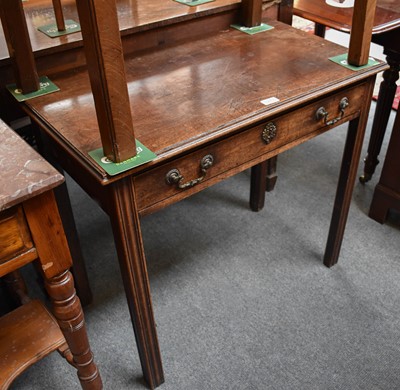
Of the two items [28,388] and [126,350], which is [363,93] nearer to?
[126,350]

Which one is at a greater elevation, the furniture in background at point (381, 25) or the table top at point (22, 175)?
the table top at point (22, 175)

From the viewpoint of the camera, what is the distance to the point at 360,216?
2.00 metres

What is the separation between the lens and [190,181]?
1.09 metres

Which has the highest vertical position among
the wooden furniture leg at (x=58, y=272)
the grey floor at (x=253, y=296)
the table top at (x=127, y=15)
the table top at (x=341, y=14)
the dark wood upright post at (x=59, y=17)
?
the dark wood upright post at (x=59, y=17)

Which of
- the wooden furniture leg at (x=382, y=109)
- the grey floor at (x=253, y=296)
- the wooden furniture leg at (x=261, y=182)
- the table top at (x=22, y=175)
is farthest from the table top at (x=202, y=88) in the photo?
the grey floor at (x=253, y=296)

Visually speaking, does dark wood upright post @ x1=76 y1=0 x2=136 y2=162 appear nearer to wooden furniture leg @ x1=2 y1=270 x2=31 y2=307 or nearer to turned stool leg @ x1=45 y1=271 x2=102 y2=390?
turned stool leg @ x1=45 y1=271 x2=102 y2=390

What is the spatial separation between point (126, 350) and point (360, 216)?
1087 millimetres

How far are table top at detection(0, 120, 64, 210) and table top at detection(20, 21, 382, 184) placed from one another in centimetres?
11

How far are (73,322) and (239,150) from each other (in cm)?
54

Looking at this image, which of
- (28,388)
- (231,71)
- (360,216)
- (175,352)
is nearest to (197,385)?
(175,352)

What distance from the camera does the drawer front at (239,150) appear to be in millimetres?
1038

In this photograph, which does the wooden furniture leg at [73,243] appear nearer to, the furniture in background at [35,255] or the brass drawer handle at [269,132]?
the furniture in background at [35,255]

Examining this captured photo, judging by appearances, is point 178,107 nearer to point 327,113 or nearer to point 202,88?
point 202,88

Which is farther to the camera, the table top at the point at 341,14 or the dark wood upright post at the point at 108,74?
the table top at the point at 341,14
